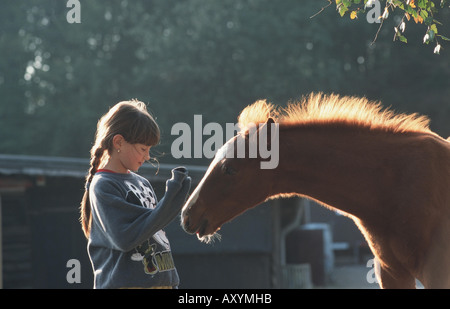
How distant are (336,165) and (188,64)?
925 inches

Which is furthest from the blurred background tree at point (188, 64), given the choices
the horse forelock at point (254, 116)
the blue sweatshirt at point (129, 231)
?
the blue sweatshirt at point (129, 231)

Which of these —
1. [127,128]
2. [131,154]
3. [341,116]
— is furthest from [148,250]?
[341,116]

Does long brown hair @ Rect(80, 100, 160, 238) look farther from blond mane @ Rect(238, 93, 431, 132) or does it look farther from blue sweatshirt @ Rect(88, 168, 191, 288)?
blond mane @ Rect(238, 93, 431, 132)

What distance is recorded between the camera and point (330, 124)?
13.0ft

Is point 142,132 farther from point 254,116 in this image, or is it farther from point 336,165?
point 336,165

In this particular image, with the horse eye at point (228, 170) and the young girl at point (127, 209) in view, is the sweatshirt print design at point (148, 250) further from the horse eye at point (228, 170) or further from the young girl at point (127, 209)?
the horse eye at point (228, 170)

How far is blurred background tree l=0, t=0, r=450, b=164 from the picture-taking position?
2691cm

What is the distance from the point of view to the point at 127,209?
10.3 ft

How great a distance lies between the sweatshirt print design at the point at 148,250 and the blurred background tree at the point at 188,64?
69.4 ft

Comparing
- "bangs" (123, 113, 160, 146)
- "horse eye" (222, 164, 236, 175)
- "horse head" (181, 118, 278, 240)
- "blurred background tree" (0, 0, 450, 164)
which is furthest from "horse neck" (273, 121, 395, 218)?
"blurred background tree" (0, 0, 450, 164)

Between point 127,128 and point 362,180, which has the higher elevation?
point 127,128

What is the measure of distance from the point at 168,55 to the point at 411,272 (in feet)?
79.1

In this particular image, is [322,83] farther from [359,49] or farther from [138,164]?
[138,164]

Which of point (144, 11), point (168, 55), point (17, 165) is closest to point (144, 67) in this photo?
point (168, 55)
